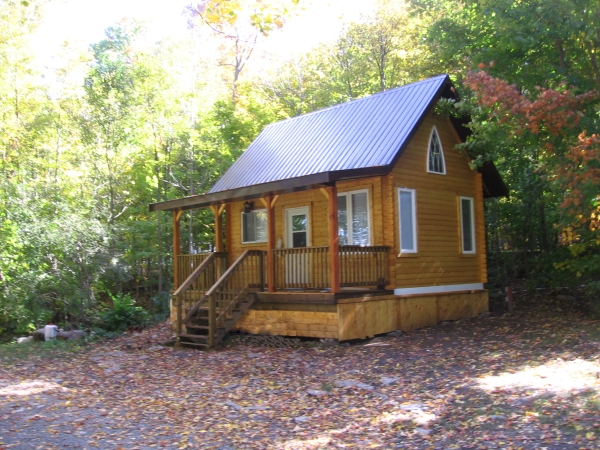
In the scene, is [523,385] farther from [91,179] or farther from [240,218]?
[91,179]

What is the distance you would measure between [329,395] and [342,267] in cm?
429

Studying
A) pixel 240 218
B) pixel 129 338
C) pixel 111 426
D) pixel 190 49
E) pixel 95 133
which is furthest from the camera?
pixel 190 49

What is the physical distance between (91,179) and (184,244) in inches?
166

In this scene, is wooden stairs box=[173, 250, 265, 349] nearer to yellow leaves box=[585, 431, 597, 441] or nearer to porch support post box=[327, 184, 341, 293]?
porch support post box=[327, 184, 341, 293]

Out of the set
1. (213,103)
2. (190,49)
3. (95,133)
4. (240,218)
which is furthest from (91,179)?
(190,49)

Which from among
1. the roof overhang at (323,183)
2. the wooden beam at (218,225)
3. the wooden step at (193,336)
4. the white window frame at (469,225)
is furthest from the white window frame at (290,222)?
the white window frame at (469,225)

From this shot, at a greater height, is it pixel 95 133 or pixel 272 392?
pixel 95 133

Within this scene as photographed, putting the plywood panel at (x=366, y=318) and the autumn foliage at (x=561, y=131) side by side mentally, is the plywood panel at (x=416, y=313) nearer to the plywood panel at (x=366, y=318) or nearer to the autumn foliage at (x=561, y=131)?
the plywood panel at (x=366, y=318)

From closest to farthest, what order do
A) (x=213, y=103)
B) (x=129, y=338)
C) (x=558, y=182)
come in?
(x=558, y=182)
(x=129, y=338)
(x=213, y=103)

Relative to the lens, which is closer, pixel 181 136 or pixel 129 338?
pixel 129 338

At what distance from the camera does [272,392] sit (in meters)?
8.45

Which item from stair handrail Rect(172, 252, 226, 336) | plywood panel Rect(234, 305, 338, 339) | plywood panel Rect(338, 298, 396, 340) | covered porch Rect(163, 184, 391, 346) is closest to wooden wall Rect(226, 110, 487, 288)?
covered porch Rect(163, 184, 391, 346)

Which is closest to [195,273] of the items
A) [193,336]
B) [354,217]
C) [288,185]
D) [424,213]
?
[193,336]

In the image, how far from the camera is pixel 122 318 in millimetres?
16953
